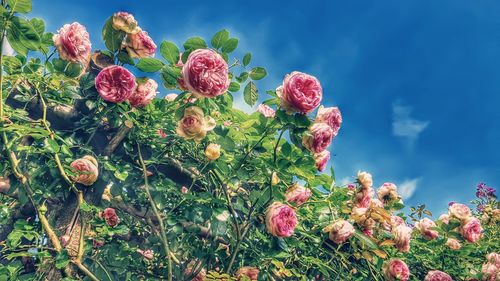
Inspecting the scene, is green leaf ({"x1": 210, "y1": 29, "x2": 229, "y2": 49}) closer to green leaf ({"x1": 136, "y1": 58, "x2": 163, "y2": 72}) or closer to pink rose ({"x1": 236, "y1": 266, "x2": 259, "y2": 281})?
green leaf ({"x1": 136, "y1": 58, "x2": 163, "y2": 72})

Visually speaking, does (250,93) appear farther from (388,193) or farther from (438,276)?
(438,276)

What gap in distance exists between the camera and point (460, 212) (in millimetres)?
2715

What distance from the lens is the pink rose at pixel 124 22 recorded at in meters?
1.57

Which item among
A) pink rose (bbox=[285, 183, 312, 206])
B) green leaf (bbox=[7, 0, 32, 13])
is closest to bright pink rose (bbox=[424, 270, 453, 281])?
pink rose (bbox=[285, 183, 312, 206])

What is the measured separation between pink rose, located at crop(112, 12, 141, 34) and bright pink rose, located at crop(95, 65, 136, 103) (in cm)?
16

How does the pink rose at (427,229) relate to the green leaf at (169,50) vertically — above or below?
above

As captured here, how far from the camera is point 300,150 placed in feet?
5.55

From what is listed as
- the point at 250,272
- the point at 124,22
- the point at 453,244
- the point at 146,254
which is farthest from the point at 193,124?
the point at 453,244

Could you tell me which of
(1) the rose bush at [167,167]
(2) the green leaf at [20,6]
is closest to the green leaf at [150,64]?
(1) the rose bush at [167,167]

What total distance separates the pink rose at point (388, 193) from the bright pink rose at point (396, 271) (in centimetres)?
45

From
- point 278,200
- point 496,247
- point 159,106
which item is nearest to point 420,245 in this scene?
point 496,247

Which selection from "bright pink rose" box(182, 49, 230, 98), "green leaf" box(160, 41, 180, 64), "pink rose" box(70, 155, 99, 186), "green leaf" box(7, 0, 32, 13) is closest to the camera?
"green leaf" box(7, 0, 32, 13)

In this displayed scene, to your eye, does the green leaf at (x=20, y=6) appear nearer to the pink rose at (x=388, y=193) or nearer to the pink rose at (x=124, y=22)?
the pink rose at (x=124, y=22)

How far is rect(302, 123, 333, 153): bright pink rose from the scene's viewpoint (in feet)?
5.12
